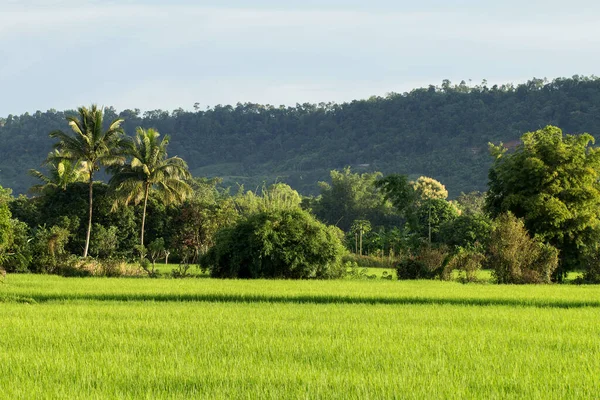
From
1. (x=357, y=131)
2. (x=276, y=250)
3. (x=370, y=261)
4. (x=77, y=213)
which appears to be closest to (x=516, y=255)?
(x=276, y=250)

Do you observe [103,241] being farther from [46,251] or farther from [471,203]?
[471,203]

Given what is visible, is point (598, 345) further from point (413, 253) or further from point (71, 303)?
point (413, 253)

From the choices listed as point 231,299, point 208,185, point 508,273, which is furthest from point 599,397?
point 208,185

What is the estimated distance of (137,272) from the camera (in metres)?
30.0

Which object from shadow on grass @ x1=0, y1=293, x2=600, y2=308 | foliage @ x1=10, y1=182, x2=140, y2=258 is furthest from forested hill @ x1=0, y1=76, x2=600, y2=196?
shadow on grass @ x1=0, y1=293, x2=600, y2=308

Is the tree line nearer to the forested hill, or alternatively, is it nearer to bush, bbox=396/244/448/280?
bush, bbox=396/244/448/280

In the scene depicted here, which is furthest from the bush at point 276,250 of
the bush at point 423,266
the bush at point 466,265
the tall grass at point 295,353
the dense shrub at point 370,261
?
the tall grass at point 295,353

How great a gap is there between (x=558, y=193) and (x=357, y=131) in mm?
112912

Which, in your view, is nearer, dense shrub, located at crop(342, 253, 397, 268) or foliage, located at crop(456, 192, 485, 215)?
dense shrub, located at crop(342, 253, 397, 268)

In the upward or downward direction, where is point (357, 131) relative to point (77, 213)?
upward

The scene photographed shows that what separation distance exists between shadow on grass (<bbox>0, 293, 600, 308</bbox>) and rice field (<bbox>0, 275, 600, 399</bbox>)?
0.05m

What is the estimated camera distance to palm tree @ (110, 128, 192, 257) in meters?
42.1

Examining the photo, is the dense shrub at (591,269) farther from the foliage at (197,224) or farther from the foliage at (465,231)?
the foliage at (197,224)

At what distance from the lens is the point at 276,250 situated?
28578mm
